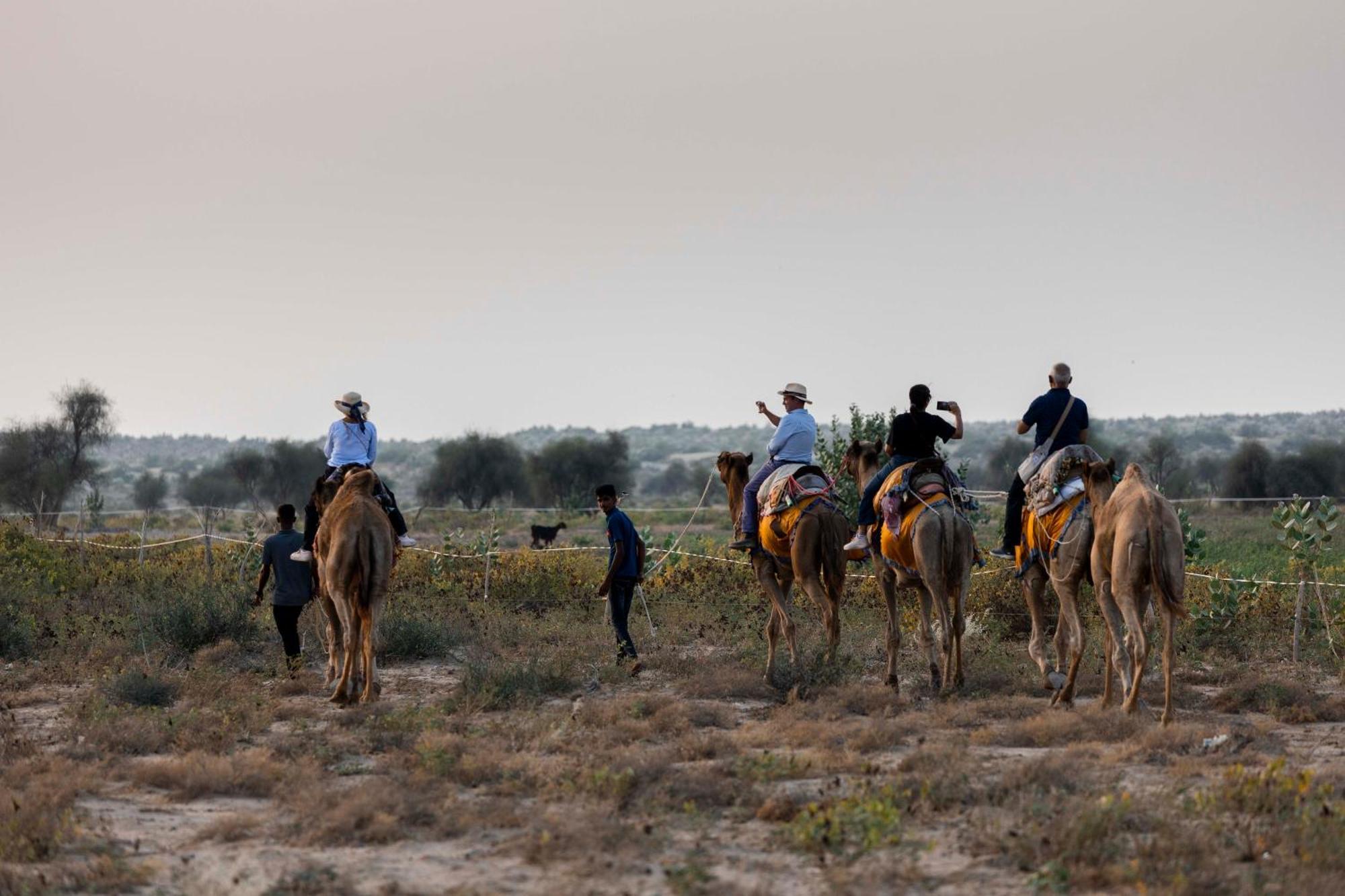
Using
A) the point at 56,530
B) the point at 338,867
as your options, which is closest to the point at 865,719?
the point at 338,867

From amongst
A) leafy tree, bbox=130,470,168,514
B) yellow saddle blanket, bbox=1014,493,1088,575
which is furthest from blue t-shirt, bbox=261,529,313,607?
leafy tree, bbox=130,470,168,514

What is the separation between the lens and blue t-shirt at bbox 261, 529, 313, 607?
15.3m

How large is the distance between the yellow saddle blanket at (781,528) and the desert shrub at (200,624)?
6.72m

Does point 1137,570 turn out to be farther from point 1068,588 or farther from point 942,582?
point 942,582

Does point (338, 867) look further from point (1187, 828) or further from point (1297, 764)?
point (1297, 764)

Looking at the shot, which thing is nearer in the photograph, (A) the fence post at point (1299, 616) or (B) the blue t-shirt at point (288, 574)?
(A) the fence post at point (1299, 616)

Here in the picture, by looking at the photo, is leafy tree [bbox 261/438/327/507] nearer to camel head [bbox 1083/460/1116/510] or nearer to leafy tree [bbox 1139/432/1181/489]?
leafy tree [bbox 1139/432/1181/489]

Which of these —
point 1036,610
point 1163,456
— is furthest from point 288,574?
point 1163,456

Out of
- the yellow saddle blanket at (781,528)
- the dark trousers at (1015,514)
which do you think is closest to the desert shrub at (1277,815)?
the dark trousers at (1015,514)

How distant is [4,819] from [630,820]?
3841 millimetres

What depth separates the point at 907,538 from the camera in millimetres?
13648

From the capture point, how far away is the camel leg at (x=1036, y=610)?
13773mm

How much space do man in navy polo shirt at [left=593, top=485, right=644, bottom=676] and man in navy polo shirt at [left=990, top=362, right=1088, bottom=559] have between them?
3917mm

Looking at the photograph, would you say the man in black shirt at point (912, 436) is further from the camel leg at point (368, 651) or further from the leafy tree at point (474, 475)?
the leafy tree at point (474, 475)
